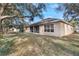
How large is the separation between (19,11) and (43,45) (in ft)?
1.33

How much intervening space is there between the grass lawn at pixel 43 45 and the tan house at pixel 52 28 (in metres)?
0.04

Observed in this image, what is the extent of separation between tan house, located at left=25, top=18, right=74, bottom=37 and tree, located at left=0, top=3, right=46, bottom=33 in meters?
0.09

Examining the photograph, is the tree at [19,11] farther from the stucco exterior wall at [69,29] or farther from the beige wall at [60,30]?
the stucco exterior wall at [69,29]

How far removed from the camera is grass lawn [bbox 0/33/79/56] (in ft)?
4.95

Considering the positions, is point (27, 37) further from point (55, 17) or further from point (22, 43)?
point (55, 17)

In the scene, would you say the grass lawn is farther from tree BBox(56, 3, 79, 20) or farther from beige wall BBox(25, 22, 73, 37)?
tree BBox(56, 3, 79, 20)

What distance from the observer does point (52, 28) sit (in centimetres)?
155

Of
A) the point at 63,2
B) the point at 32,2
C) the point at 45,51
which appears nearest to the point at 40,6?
the point at 32,2

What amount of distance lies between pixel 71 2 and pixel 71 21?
0.18 metres

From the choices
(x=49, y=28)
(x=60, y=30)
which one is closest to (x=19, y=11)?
(x=49, y=28)

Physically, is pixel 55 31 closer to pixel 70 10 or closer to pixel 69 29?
pixel 69 29

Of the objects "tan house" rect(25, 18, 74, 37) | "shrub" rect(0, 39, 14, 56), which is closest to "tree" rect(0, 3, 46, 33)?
"tan house" rect(25, 18, 74, 37)

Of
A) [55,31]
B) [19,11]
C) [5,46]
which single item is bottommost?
[5,46]

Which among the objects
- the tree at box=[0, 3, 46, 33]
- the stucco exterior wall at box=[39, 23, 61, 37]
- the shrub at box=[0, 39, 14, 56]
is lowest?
the shrub at box=[0, 39, 14, 56]
